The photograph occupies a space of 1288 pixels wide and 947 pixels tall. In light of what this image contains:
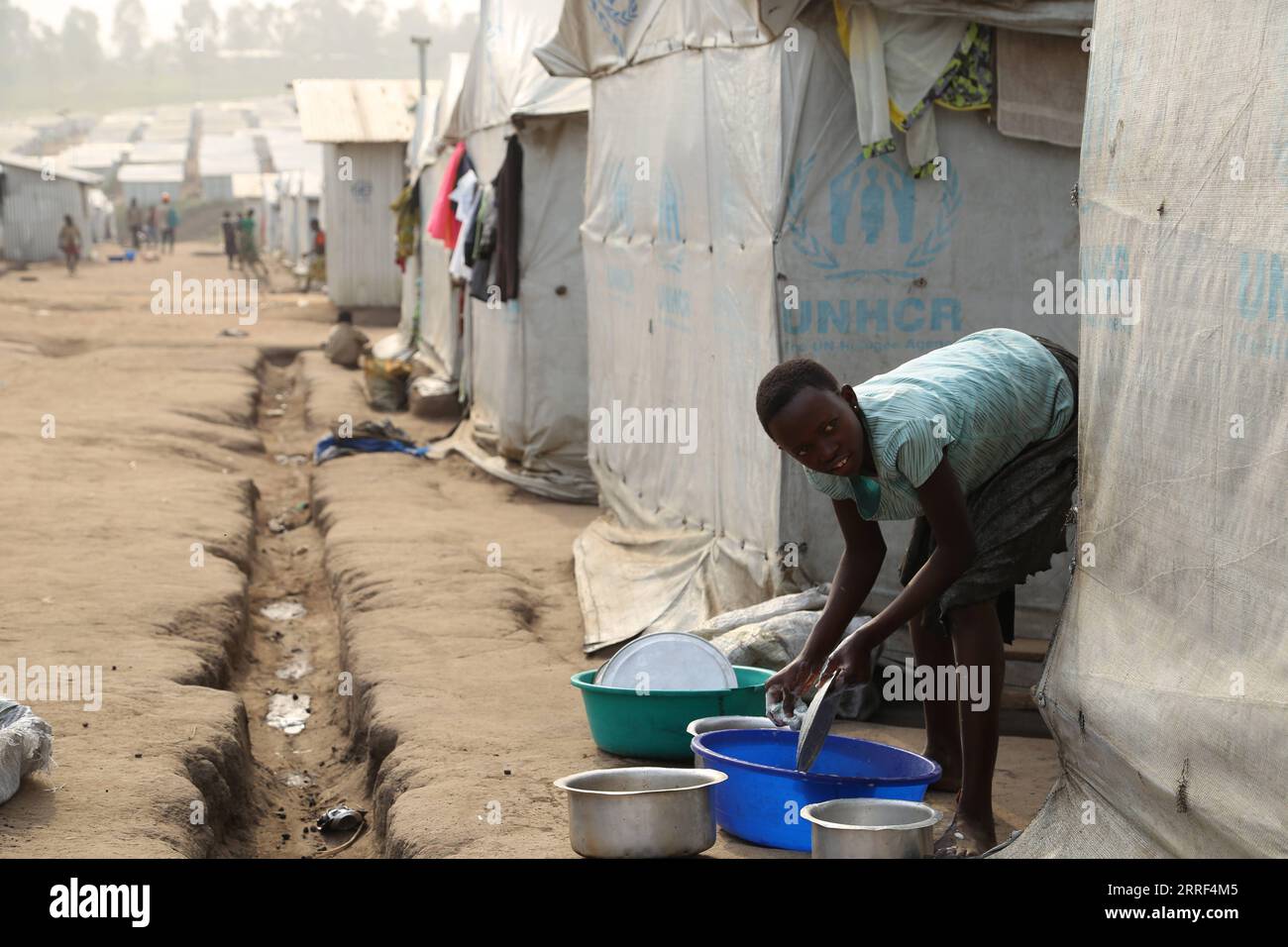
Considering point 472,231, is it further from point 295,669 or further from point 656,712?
point 656,712

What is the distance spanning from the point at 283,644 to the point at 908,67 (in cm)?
378

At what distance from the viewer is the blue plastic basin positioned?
11.3 feet

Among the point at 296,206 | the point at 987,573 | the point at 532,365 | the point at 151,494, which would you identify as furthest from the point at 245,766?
the point at 296,206

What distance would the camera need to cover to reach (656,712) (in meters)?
4.34

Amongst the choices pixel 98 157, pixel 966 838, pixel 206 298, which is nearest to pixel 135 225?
pixel 206 298

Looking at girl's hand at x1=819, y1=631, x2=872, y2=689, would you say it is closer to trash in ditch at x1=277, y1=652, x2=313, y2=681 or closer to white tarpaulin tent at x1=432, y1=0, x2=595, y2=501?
trash in ditch at x1=277, y1=652, x2=313, y2=681

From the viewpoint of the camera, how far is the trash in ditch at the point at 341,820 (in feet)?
15.0

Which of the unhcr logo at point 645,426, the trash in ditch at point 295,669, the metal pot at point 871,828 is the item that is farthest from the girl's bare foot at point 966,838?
the trash in ditch at point 295,669

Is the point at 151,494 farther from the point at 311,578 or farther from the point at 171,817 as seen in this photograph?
the point at 171,817

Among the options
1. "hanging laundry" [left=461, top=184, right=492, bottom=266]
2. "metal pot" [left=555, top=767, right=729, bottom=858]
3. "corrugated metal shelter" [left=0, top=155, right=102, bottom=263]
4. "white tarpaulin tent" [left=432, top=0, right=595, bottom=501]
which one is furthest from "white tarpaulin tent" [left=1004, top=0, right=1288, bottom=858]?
"corrugated metal shelter" [left=0, top=155, right=102, bottom=263]

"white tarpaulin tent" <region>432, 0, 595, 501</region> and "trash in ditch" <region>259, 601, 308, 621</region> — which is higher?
"white tarpaulin tent" <region>432, 0, 595, 501</region>

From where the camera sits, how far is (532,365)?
30.3ft

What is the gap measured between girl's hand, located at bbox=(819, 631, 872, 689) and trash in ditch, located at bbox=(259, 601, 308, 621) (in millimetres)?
4421

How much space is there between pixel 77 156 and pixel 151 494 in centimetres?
6026
